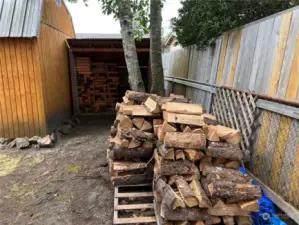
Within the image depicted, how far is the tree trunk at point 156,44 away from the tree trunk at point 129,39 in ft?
1.21

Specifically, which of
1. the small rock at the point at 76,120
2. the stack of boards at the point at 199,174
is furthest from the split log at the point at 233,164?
the small rock at the point at 76,120

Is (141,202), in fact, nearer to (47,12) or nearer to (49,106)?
(49,106)

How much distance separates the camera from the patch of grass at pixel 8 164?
398 centimetres

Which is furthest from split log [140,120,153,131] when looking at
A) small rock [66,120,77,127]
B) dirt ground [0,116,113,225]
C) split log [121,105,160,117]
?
small rock [66,120,77,127]

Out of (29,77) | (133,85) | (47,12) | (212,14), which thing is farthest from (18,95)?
(212,14)

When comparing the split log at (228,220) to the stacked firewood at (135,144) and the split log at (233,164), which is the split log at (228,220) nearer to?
the split log at (233,164)

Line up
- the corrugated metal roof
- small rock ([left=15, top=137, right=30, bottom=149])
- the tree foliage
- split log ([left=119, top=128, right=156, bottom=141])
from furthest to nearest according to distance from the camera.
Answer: small rock ([left=15, top=137, right=30, bottom=149]), the corrugated metal roof, the tree foliage, split log ([left=119, top=128, right=156, bottom=141])

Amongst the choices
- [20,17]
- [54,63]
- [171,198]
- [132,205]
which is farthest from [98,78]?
[171,198]

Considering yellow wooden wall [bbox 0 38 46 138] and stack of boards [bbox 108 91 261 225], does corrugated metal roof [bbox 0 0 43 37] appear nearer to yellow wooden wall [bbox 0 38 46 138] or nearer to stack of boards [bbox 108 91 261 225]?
yellow wooden wall [bbox 0 38 46 138]

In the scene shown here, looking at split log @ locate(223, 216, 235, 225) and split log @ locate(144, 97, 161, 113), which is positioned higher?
split log @ locate(144, 97, 161, 113)

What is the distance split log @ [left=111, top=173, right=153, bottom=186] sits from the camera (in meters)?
3.17

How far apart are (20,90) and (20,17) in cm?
167

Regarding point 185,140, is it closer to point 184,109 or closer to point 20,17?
point 184,109

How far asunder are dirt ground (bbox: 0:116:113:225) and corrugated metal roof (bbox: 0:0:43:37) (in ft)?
8.65
